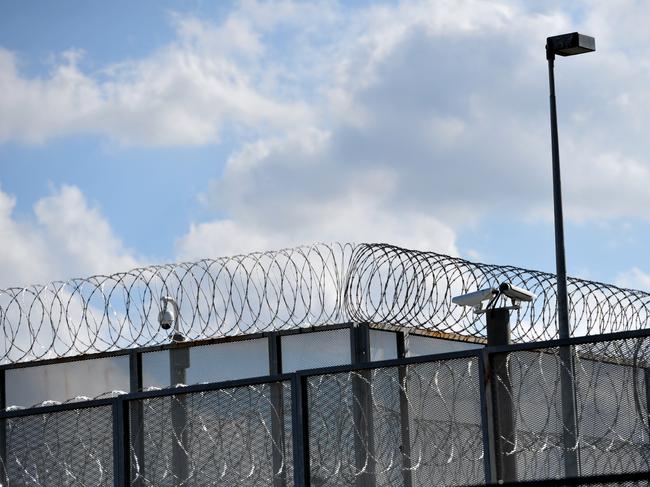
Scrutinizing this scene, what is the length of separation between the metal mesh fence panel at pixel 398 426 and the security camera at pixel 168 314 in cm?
756

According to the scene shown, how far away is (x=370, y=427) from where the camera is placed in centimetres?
944

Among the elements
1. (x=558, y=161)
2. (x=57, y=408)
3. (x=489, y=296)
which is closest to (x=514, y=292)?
(x=489, y=296)

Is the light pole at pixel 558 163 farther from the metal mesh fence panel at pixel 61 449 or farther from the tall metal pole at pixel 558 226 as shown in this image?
the metal mesh fence panel at pixel 61 449

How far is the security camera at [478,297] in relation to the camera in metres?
12.3

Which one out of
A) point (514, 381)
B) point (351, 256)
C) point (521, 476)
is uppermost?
point (351, 256)

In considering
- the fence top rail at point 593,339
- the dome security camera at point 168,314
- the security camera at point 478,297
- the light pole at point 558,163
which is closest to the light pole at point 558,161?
the light pole at point 558,163

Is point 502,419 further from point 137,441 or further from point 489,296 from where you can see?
point 489,296

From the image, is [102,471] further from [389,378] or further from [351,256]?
[351,256]

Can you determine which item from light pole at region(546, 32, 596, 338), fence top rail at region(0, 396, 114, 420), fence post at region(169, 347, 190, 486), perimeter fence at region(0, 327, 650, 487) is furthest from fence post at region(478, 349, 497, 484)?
light pole at region(546, 32, 596, 338)

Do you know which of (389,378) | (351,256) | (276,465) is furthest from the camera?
(351,256)

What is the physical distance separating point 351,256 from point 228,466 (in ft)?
17.0

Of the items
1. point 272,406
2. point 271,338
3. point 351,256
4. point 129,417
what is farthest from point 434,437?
point 271,338

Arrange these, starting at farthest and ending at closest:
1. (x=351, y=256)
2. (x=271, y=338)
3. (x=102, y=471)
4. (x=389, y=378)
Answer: (x=271, y=338) < (x=351, y=256) < (x=102, y=471) < (x=389, y=378)

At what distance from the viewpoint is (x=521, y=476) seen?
866cm
